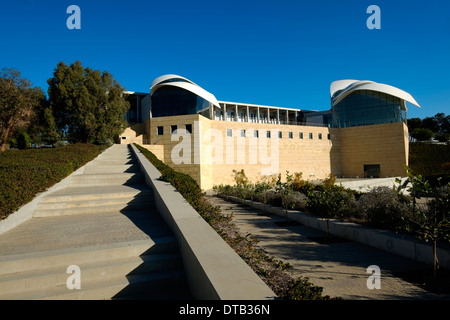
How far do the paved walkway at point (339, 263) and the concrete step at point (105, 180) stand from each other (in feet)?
12.9

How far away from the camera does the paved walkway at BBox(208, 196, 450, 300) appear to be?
3.59m

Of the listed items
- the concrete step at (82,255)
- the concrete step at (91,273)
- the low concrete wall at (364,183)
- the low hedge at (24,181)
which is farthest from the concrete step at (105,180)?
the low concrete wall at (364,183)

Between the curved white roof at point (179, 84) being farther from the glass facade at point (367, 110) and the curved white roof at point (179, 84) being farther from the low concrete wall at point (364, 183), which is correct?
the glass facade at point (367, 110)

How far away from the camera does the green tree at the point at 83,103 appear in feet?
71.1

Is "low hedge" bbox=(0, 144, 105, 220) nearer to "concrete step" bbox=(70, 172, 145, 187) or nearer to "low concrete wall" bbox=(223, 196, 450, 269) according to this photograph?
"concrete step" bbox=(70, 172, 145, 187)

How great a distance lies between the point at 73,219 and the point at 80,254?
2.01 m

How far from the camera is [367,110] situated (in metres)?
34.8

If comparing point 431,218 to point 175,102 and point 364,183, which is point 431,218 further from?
point 175,102

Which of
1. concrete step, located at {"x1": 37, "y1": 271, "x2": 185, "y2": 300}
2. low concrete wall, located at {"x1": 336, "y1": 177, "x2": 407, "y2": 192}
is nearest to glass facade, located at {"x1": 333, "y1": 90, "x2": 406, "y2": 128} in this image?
low concrete wall, located at {"x1": 336, "y1": 177, "x2": 407, "y2": 192}

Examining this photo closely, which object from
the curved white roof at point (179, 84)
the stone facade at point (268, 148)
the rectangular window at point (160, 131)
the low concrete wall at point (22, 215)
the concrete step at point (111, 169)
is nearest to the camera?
the low concrete wall at point (22, 215)

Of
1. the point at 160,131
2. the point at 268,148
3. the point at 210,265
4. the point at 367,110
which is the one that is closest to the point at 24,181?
the point at 210,265

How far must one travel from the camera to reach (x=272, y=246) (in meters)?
5.94

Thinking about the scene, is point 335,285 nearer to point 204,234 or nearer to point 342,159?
point 204,234

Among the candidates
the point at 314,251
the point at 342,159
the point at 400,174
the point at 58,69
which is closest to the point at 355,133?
the point at 342,159
